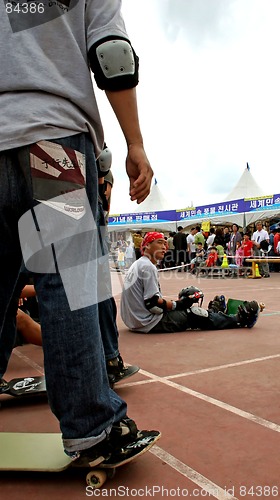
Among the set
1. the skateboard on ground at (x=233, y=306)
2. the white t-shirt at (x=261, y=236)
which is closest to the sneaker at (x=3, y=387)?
the skateboard on ground at (x=233, y=306)

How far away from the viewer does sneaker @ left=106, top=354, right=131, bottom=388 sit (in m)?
2.43

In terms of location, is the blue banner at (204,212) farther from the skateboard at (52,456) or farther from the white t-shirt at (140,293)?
the skateboard at (52,456)

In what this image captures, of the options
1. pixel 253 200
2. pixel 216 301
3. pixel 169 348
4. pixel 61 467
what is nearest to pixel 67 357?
pixel 61 467

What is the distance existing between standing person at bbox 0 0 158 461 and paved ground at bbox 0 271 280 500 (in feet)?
0.59

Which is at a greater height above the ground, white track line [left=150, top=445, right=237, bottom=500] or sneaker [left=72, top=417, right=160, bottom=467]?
sneaker [left=72, top=417, right=160, bottom=467]

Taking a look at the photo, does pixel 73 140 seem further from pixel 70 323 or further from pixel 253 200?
pixel 253 200

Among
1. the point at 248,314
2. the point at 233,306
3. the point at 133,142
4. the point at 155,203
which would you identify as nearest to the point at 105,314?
the point at 133,142

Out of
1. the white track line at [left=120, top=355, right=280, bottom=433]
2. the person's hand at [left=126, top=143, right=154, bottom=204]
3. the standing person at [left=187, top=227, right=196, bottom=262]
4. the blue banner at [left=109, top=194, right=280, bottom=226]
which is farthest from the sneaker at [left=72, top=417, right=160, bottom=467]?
the blue banner at [left=109, top=194, right=280, bottom=226]

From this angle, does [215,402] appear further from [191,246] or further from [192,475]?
[191,246]

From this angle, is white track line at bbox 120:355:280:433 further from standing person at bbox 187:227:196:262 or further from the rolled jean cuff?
standing person at bbox 187:227:196:262

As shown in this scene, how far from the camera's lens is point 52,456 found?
1.50m

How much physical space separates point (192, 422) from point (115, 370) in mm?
689

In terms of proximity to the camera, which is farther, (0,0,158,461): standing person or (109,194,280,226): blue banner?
(109,194,280,226): blue banner

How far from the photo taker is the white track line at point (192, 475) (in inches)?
52.4
